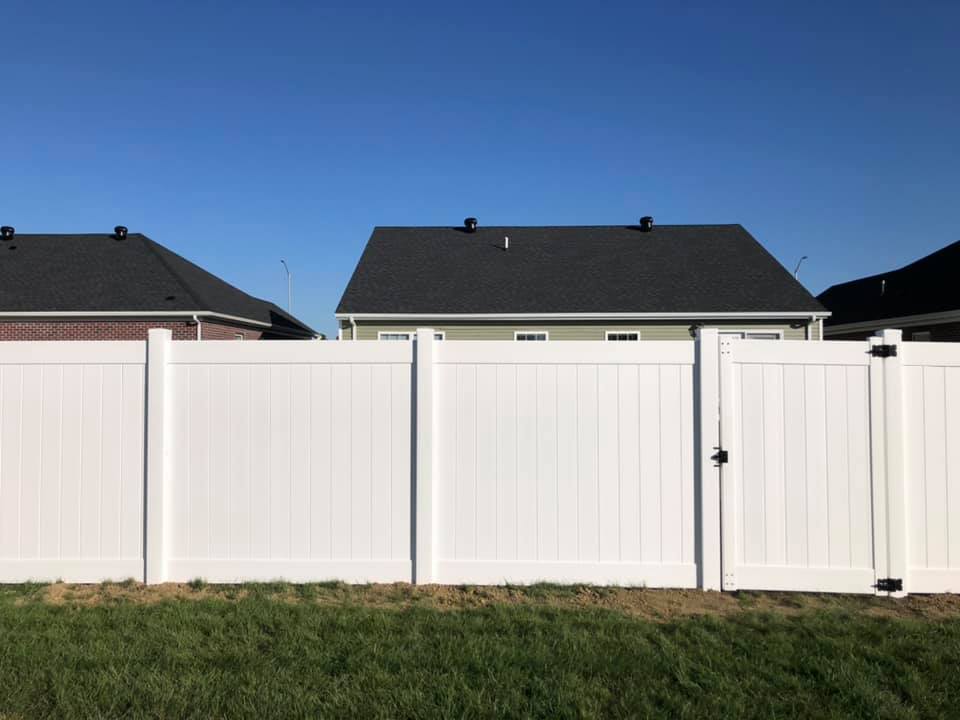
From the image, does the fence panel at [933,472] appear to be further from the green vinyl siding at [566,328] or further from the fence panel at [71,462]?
the green vinyl siding at [566,328]

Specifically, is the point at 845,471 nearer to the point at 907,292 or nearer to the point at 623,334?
the point at 623,334

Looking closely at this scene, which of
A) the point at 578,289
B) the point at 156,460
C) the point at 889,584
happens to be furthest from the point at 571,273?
the point at 156,460

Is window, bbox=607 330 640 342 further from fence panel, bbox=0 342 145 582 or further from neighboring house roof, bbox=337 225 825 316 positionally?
fence panel, bbox=0 342 145 582

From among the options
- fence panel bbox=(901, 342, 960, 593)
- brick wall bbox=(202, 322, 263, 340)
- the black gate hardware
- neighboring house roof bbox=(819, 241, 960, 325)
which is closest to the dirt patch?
fence panel bbox=(901, 342, 960, 593)

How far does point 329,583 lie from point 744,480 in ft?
11.0

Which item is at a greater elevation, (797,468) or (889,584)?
(797,468)

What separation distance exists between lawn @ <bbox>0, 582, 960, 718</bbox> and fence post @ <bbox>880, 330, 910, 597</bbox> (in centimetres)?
32

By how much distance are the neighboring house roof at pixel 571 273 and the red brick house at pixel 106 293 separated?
170 inches

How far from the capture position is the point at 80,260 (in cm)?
1803

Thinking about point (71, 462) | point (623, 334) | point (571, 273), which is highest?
point (571, 273)

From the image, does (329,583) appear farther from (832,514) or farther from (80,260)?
(80,260)

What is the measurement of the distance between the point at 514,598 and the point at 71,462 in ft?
12.1

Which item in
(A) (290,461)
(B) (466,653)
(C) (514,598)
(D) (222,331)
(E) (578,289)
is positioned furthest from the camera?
(D) (222,331)

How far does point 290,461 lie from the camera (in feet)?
15.4
